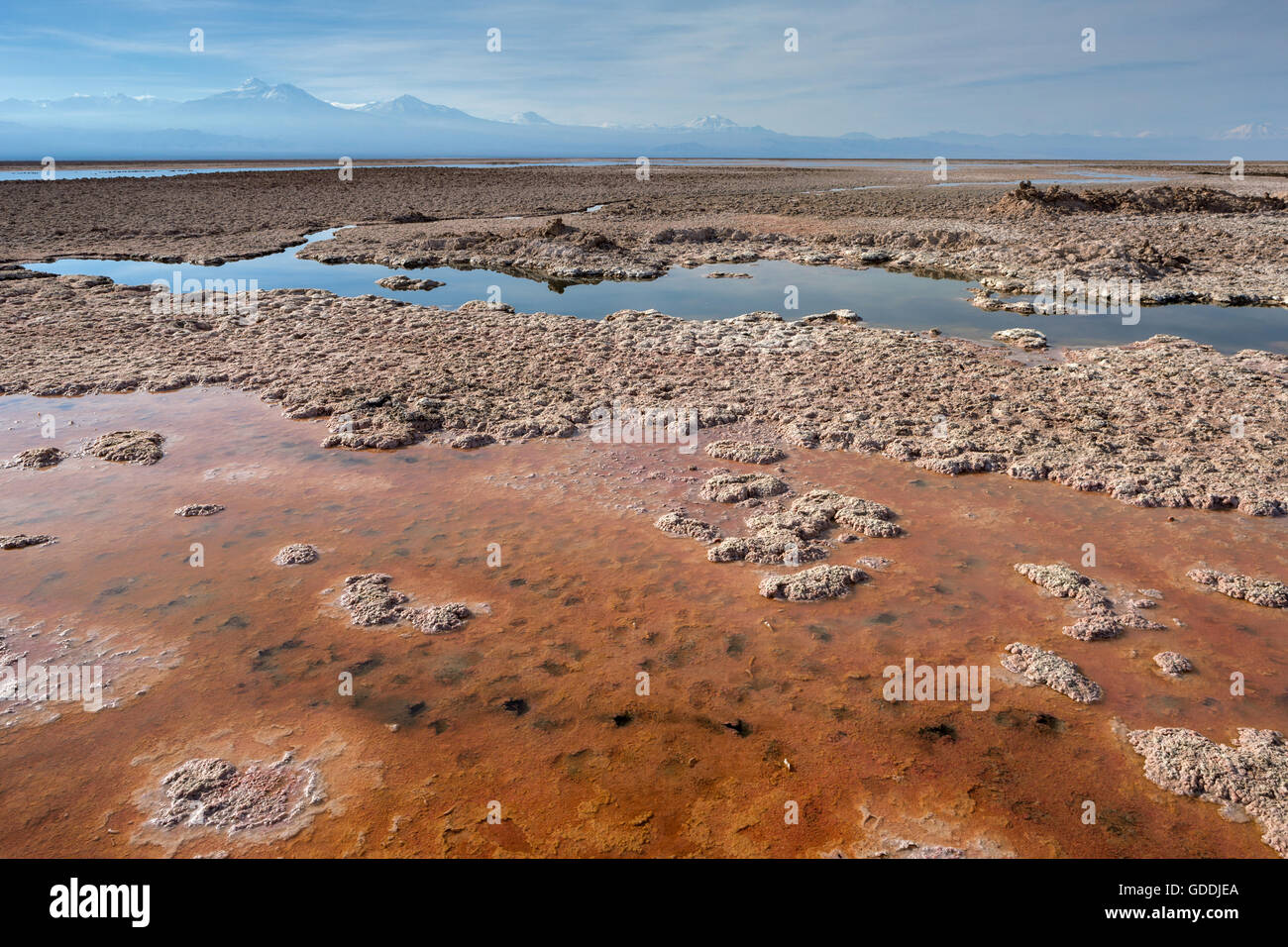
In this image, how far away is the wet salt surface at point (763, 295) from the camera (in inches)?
523

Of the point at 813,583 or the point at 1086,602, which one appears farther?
the point at 813,583

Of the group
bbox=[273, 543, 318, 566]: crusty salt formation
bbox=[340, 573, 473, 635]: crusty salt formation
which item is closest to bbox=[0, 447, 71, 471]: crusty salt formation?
bbox=[273, 543, 318, 566]: crusty salt formation

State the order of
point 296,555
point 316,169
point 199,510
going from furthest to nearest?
point 316,169
point 199,510
point 296,555

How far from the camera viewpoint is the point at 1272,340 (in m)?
12.6

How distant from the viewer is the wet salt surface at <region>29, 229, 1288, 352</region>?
1330cm

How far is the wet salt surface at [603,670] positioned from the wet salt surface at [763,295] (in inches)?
303

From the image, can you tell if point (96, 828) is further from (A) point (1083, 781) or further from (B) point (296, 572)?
(A) point (1083, 781)

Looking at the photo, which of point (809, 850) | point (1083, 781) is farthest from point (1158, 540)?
point (809, 850)

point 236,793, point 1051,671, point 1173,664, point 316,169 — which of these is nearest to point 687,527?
point 1051,671

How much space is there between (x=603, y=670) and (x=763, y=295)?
13.0 meters

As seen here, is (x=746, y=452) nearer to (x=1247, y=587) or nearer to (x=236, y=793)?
(x=1247, y=587)

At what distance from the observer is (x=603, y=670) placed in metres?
4.73

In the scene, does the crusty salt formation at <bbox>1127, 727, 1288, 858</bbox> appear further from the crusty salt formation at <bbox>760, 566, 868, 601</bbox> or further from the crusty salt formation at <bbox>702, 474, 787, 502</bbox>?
the crusty salt formation at <bbox>702, 474, 787, 502</bbox>

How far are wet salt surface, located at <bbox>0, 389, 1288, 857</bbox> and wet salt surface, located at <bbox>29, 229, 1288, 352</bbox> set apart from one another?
7.69 meters
